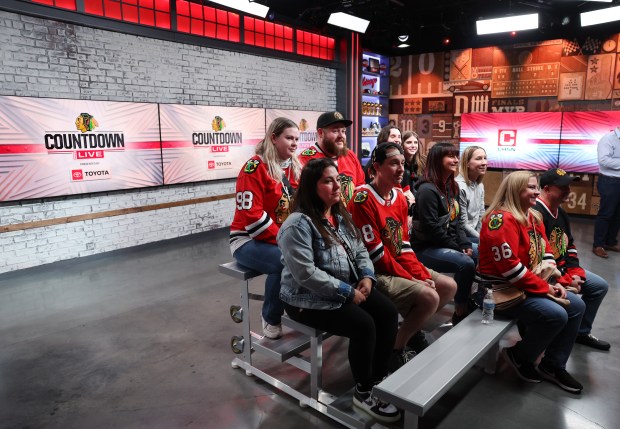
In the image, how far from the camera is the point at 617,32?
729 cm

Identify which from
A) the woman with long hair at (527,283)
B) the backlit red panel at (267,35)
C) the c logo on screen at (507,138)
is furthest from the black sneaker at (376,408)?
the c logo on screen at (507,138)

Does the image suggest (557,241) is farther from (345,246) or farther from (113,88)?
(113,88)

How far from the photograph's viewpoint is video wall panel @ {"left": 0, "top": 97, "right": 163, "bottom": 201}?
455cm

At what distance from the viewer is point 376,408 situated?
2178mm

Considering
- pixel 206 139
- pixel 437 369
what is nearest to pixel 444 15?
pixel 206 139

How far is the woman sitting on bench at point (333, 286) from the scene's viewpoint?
6.98 feet

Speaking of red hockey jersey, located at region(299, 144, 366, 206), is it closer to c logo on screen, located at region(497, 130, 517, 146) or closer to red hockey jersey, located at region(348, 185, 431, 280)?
red hockey jersey, located at region(348, 185, 431, 280)

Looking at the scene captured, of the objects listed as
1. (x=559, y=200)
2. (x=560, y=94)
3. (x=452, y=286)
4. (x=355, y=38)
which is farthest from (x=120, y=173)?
(x=560, y=94)

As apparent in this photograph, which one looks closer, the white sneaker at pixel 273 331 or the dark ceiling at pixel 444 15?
the white sneaker at pixel 273 331

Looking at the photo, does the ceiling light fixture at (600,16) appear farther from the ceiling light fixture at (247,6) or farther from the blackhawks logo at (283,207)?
the blackhawks logo at (283,207)

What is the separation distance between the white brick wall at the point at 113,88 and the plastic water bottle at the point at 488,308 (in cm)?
460

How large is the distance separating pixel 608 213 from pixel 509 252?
13.0 ft

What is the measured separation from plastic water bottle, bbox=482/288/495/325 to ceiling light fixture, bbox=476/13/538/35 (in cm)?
608

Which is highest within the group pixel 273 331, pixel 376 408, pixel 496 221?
pixel 496 221
